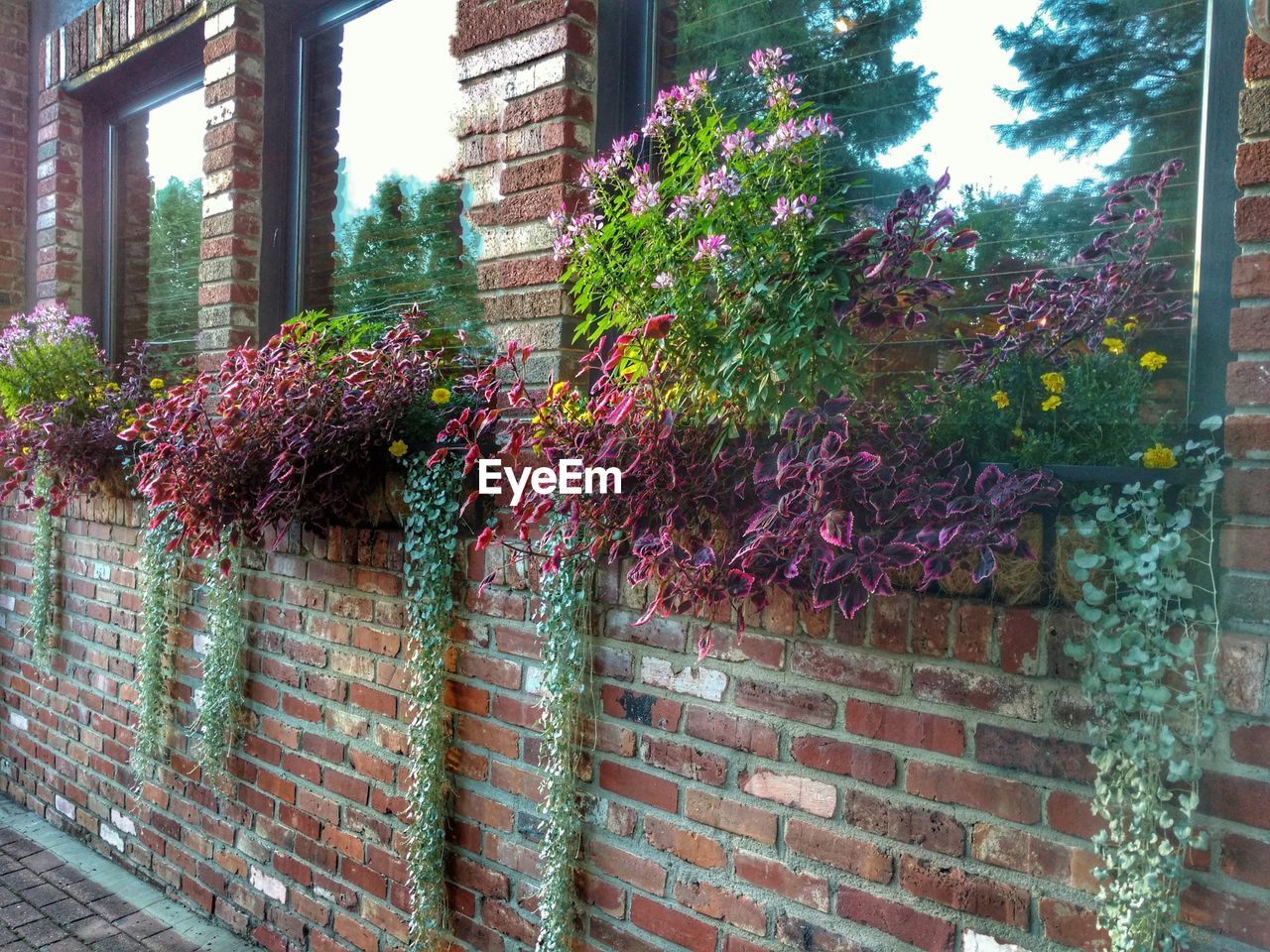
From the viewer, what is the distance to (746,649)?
1.82 m

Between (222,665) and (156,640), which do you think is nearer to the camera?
(222,665)

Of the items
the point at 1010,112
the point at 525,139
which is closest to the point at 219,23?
the point at 525,139

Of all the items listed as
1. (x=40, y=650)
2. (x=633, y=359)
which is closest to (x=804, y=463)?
(x=633, y=359)

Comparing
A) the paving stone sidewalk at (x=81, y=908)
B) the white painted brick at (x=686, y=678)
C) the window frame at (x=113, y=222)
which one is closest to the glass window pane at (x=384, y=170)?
the white painted brick at (x=686, y=678)

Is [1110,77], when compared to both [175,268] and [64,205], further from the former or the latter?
[64,205]

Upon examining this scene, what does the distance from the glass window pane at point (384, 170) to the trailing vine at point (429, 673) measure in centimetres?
63

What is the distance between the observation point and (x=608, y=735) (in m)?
2.05

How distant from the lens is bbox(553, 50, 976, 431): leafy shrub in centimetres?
152

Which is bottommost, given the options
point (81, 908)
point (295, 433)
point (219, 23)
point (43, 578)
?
point (81, 908)

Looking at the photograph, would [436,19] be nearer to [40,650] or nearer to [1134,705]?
[1134,705]

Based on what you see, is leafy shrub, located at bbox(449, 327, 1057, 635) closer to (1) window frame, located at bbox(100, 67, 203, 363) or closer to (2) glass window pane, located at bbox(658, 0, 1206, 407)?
(2) glass window pane, located at bbox(658, 0, 1206, 407)

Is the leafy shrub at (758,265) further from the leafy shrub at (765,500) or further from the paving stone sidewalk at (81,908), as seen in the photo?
the paving stone sidewalk at (81,908)

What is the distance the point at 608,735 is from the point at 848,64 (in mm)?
1483

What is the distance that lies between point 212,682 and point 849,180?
232cm
